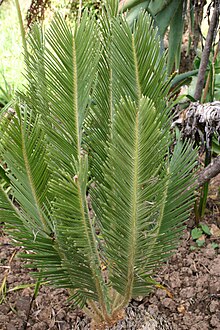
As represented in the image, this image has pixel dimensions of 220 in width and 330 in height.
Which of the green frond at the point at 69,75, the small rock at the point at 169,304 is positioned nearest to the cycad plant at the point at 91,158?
the green frond at the point at 69,75

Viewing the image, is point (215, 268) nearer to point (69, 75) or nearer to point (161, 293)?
point (161, 293)

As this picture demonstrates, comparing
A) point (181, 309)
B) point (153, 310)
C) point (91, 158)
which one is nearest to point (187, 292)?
point (181, 309)

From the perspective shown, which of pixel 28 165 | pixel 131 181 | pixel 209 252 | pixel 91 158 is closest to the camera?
pixel 131 181

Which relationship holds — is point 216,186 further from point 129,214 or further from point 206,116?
point 129,214

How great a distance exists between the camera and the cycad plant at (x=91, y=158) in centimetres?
89

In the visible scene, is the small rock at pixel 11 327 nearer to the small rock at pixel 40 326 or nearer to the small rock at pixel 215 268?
the small rock at pixel 40 326

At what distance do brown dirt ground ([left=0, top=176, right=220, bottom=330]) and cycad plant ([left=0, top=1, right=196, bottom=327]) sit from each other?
38 centimetres

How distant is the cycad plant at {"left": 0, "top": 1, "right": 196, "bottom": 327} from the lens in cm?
89

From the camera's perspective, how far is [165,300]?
1.59 meters

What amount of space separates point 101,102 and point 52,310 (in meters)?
0.81

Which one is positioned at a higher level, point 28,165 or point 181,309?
point 28,165

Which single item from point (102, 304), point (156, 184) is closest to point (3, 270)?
point (102, 304)

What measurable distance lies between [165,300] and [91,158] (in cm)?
71

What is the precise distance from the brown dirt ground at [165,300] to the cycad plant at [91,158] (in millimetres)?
376
